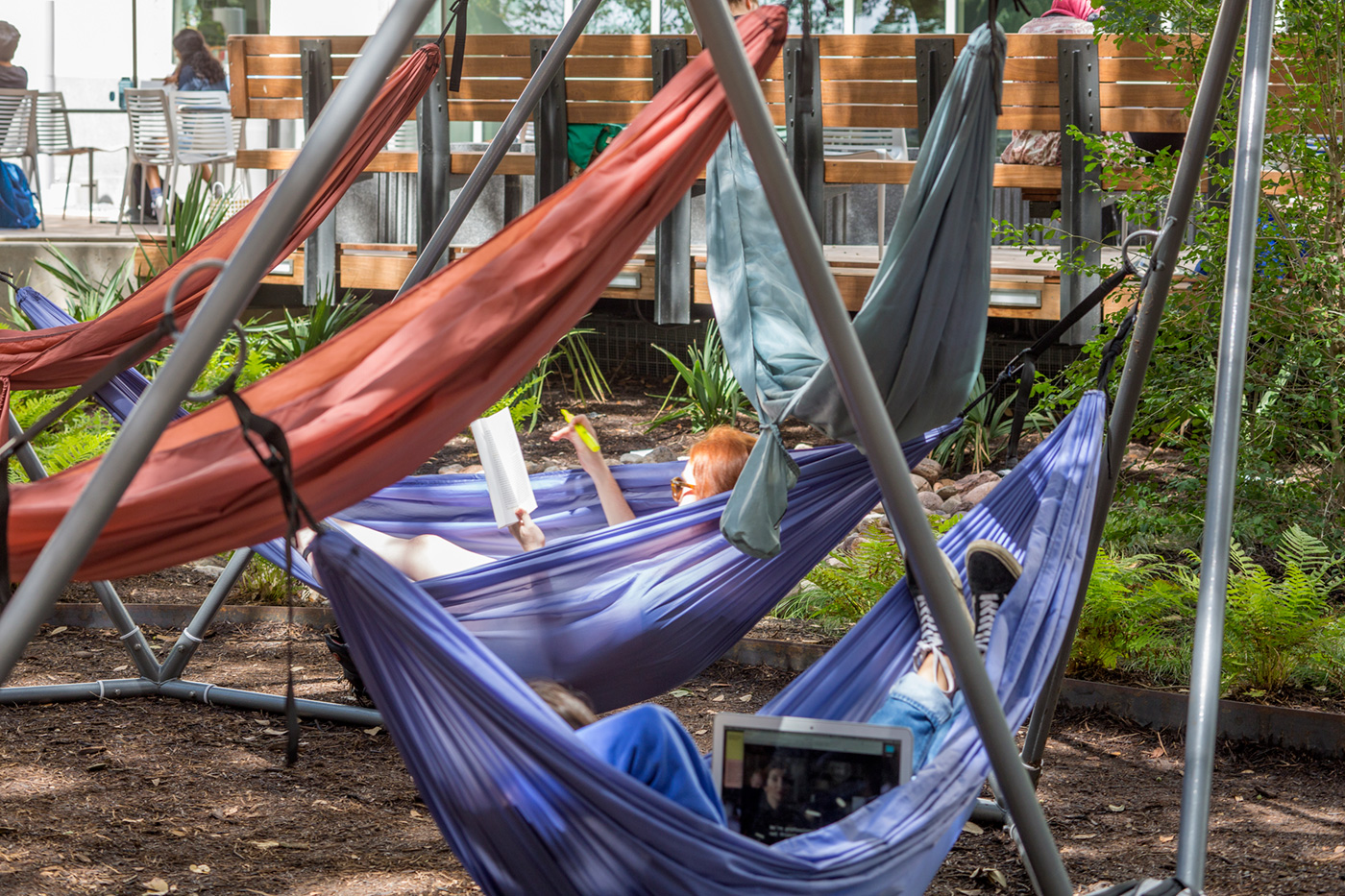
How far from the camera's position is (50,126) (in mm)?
6938

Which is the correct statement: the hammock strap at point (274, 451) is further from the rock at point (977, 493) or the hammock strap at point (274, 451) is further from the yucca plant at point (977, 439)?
the yucca plant at point (977, 439)

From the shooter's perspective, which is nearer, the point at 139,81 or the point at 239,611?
the point at 239,611

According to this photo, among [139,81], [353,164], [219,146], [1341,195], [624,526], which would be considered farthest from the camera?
[139,81]

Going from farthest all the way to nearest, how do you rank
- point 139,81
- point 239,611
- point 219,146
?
point 139,81
point 219,146
point 239,611

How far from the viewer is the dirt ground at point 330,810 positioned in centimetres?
182

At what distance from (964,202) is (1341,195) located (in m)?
1.82

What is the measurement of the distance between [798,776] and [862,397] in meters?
0.56

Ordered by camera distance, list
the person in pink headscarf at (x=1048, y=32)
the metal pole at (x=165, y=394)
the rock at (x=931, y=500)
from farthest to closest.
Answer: the person in pink headscarf at (x=1048, y=32) → the rock at (x=931, y=500) → the metal pole at (x=165, y=394)

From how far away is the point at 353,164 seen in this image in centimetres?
220

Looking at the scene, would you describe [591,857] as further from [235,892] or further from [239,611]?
[239,611]

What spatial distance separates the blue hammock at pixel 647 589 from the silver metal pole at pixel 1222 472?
19.3 inches

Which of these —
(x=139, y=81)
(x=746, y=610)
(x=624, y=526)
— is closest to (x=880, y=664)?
(x=746, y=610)

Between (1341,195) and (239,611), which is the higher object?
(1341,195)

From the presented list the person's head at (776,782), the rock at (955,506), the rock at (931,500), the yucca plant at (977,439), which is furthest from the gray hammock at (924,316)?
the yucca plant at (977,439)
